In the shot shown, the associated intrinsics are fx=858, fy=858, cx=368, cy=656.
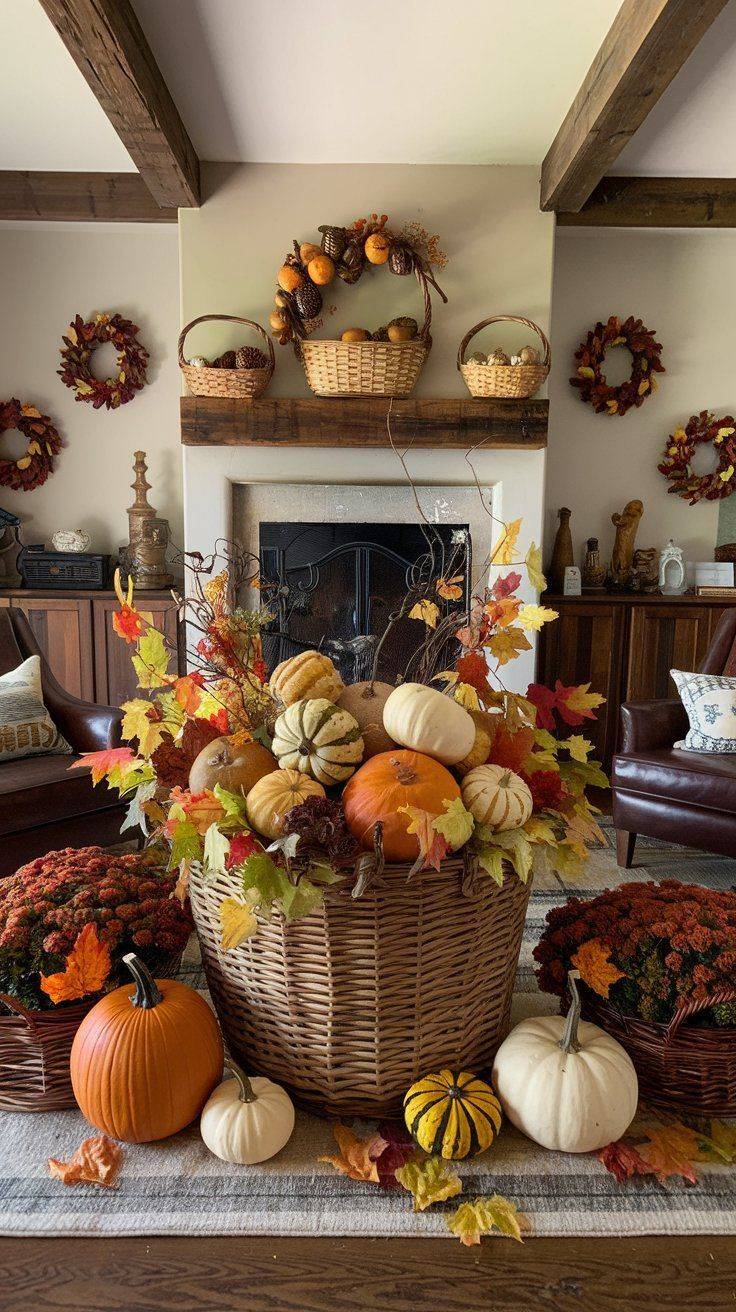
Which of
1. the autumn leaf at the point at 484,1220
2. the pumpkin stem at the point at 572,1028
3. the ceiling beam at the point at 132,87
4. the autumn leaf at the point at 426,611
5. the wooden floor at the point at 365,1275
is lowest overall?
the wooden floor at the point at 365,1275

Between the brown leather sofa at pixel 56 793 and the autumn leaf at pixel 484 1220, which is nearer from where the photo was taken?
the autumn leaf at pixel 484 1220

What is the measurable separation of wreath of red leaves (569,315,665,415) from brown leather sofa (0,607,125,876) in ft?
9.12

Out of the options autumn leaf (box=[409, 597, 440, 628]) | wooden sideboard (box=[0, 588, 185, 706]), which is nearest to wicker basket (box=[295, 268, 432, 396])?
wooden sideboard (box=[0, 588, 185, 706])

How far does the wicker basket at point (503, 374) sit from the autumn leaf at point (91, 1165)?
9.72 ft

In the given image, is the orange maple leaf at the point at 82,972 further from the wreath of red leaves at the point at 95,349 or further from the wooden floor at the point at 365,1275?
the wreath of red leaves at the point at 95,349

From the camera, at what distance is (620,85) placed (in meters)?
2.52

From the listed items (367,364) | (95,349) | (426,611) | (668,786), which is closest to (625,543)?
(367,364)

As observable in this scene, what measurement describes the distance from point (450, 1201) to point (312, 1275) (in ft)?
0.68

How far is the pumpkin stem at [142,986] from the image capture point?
3.99 feet

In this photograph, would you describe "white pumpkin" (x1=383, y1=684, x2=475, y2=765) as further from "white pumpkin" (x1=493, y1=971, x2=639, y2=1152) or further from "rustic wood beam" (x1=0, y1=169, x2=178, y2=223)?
"rustic wood beam" (x1=0, y1=169, x2=178, y2=223)

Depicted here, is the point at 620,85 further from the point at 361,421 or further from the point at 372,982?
the point at 372,982

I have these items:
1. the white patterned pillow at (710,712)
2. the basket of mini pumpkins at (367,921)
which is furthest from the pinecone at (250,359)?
the basket of mini pumpkins at (367,921)

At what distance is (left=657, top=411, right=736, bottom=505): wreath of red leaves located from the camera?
4223 millimetres

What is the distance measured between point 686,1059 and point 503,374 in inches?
107
